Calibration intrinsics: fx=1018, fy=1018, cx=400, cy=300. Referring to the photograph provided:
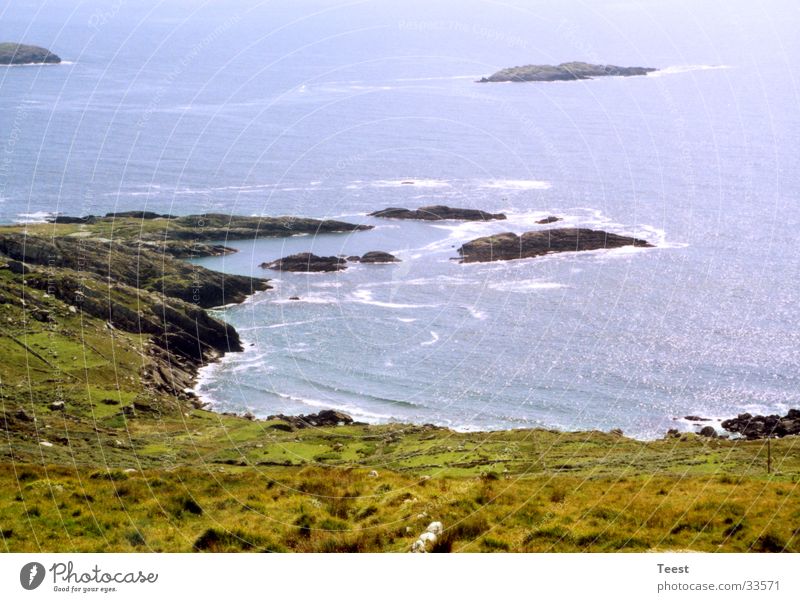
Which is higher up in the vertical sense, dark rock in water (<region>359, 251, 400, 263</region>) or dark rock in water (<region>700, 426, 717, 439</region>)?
dark rock in water (<region>359, 251, 400, 263</region>)

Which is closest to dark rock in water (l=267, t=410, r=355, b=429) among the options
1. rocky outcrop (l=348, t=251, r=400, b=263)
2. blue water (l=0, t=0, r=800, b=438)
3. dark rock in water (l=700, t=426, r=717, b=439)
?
blue water (l=0, t=0, r=800, b=438)

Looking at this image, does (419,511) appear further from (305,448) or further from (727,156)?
(727,156)

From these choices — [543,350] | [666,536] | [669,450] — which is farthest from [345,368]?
[666,536]

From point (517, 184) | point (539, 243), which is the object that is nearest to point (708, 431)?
point (539, 243)

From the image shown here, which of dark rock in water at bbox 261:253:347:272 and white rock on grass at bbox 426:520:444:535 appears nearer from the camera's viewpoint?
white rock on grass at bbox 426:520:444:535

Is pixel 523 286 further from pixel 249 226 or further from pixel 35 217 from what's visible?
pixel 35 217
